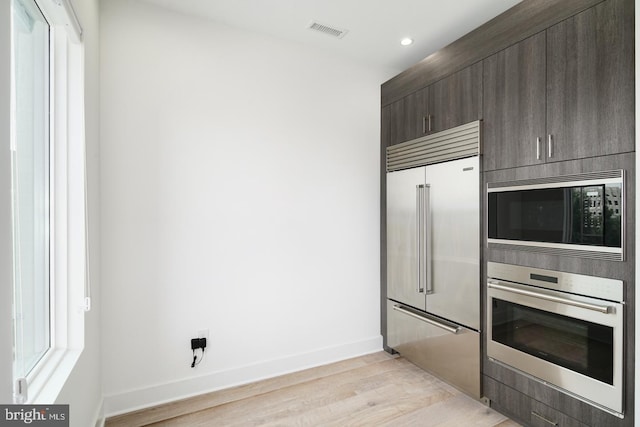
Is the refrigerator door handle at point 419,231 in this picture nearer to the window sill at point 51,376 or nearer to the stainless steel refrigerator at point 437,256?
the stainless steel refrigerator at point 437,256

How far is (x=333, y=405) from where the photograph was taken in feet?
7.57

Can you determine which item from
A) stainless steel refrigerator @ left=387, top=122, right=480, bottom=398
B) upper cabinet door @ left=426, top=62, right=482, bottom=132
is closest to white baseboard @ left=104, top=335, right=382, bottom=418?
stainless steel refrigerator @ left=387, top=122, right=480, bottom=398

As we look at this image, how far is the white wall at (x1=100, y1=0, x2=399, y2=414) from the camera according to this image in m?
2.23

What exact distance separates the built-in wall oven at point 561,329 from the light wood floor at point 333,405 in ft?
1.57

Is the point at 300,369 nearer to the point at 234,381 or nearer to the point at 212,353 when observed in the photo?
the point at 234,381

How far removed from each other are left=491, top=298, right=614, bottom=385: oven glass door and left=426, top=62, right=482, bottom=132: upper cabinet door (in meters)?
1.29

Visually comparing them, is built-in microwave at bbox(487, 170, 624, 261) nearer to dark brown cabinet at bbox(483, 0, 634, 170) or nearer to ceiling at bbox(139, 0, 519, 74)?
A: dark brown cabinet at bbox(483, 0, 634, 170)

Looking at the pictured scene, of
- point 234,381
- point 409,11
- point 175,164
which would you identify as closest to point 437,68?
point 409,11

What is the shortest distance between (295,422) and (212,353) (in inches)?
31.3

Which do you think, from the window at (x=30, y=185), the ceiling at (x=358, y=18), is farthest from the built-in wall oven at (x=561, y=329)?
the window at (x=30, y=185)

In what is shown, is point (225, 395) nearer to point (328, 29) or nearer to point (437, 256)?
point (437, 256)

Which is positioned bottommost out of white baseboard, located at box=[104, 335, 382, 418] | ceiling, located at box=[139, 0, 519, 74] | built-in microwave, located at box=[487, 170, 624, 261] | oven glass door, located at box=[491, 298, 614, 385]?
white baseboard, located at box=[104, 335, 382, 418]

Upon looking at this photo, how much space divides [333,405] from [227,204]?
64.1 inches

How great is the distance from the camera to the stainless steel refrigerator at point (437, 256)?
7.63 ft
